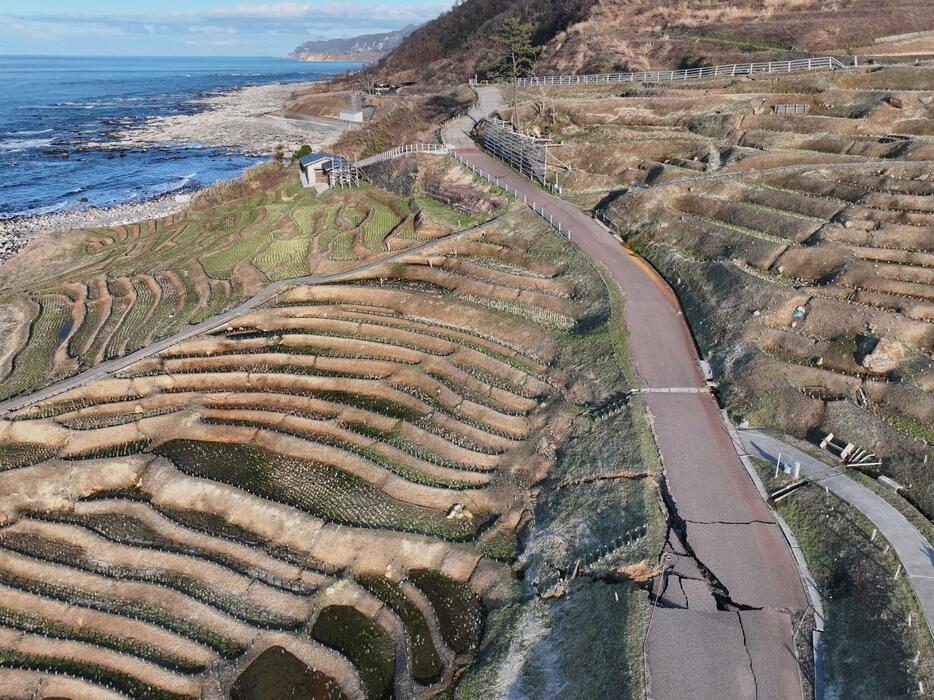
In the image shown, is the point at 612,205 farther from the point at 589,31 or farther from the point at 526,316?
the point at 589,31

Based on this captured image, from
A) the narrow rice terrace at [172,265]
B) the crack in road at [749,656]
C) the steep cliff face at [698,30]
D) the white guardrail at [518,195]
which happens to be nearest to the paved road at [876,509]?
the crack in road at [749,656]

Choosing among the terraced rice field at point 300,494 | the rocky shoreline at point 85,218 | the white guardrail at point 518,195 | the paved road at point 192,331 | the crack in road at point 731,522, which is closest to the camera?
the crack in road at point 731,522

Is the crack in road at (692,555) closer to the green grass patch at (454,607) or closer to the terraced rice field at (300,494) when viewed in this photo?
the terraced rice field at (300,494)

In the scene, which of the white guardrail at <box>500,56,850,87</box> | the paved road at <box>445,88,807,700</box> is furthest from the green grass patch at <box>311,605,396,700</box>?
the white guardrail at <box>500,56,850,87</box>

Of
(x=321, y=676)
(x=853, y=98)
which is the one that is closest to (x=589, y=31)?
(x=853, y=98)

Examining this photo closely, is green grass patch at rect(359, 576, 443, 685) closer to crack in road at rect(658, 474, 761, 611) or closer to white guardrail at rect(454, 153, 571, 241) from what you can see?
crack in road at rect(658, 474, 761, 611)
